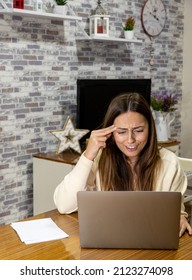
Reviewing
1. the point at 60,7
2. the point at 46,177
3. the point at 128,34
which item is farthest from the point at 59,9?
the point at 46,177

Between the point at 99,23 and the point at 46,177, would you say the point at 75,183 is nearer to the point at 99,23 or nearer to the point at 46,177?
the point at 46,177

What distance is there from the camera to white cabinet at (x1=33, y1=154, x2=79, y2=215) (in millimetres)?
3223

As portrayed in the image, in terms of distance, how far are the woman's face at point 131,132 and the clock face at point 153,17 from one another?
2779 millimetres

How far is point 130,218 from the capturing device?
1358mm

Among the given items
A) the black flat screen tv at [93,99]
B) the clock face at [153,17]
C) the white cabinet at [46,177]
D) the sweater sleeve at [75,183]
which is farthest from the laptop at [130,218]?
the clock face at [153,17]

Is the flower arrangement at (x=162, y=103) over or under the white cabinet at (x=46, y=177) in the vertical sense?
over

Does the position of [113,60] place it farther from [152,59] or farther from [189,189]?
[189,189]

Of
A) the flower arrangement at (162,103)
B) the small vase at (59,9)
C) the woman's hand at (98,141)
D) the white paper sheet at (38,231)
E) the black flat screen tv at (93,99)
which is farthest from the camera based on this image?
the flower arrangement at (162,103)

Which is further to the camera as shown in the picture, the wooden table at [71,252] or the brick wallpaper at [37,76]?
the brick wallpaper at [37,76]

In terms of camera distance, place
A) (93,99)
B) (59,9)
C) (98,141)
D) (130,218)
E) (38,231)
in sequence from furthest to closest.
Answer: (93,99)
(59,9)
(98,141)
(38,231)
(130,218)

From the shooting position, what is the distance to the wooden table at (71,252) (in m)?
1.37

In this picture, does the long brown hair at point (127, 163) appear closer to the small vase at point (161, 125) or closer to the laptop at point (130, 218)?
the laptop at point (130, 218)

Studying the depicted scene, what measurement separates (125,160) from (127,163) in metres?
0.02
